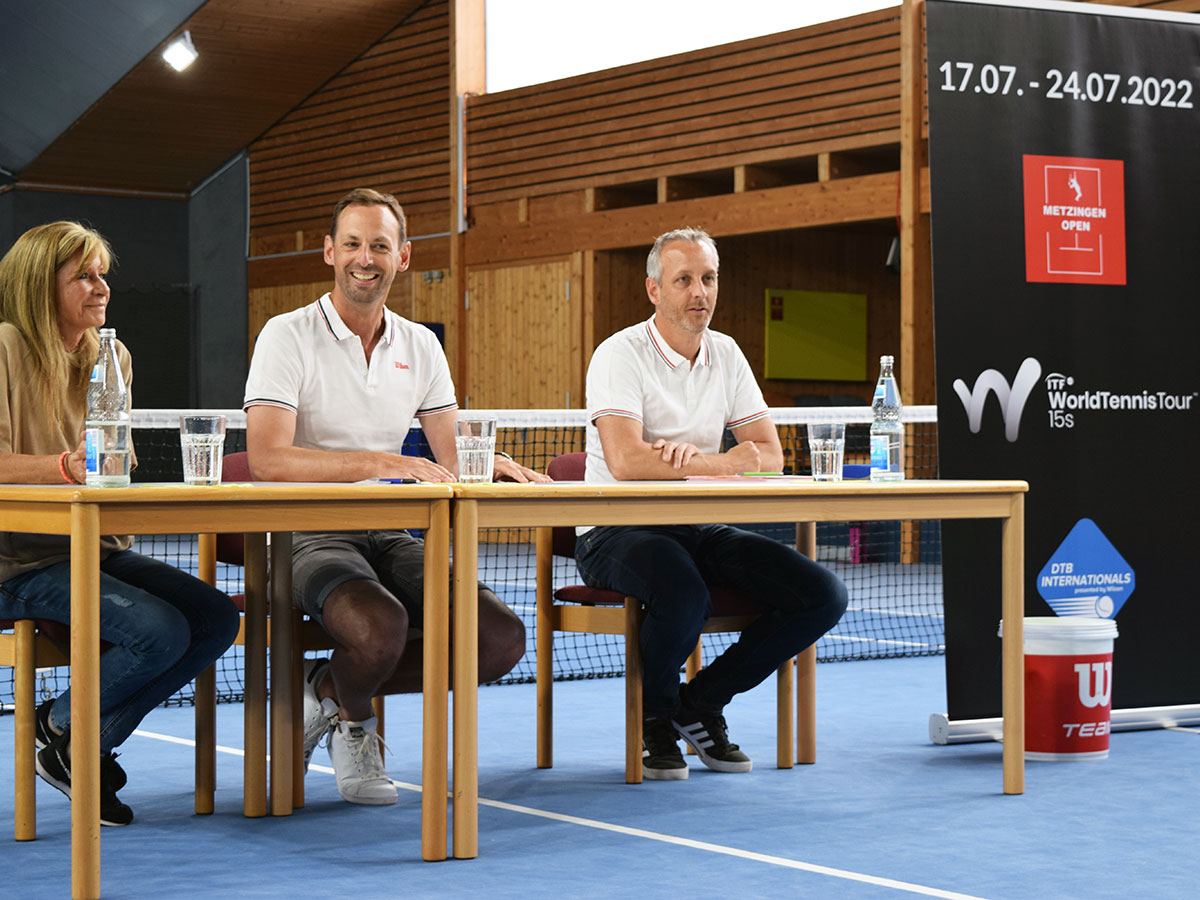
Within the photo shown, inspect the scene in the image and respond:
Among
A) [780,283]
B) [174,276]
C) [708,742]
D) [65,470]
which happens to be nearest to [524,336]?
[780,283]

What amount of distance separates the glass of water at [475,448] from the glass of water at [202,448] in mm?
488

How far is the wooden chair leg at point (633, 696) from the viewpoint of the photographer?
4.12 meters

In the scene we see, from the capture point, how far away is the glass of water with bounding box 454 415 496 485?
337 cm

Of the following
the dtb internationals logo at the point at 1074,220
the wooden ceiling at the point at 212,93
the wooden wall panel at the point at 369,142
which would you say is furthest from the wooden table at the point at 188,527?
the wooden ceiling at the point at 212,93

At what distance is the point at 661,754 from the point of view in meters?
4.21

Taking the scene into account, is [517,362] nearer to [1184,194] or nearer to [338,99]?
[338,99]

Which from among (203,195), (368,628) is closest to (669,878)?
(368,628)

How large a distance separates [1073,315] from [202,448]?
8.86 ft

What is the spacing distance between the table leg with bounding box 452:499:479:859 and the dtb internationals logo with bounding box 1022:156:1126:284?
2.22 metres

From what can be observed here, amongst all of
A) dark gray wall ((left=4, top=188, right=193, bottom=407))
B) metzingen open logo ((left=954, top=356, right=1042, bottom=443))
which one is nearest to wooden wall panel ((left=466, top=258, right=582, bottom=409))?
dark gray wall ((left=4, top=188, right=193, bottom=407))

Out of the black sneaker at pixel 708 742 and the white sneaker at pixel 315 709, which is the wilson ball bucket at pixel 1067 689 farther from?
the white sneaker at pixel 315 709

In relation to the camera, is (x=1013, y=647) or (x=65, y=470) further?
(x=1013, y=647)

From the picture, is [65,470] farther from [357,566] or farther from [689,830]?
[689,830]

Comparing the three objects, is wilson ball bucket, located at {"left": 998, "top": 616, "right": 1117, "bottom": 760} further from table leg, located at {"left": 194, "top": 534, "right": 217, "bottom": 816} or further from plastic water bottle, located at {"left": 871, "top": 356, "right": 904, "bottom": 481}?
table leg, located at {"left": 194, "top": 534, "right": 217, "bottom": 816}
